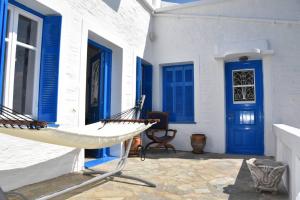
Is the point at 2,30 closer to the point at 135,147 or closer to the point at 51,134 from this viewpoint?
the point at 51,134

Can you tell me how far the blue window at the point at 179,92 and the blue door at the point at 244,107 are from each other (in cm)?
88

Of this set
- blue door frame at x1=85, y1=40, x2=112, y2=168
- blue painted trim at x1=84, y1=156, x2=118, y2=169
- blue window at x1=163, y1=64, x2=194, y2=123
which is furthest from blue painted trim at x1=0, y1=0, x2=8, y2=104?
blue window at x1=163, y1=64, x2=194, y2=123

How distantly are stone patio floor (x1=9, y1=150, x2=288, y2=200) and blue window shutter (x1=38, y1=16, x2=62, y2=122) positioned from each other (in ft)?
3.00

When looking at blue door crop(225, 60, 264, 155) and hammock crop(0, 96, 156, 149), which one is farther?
blue door crop(225, 60, 264, 155)

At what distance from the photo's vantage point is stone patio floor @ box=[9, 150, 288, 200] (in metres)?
2.68

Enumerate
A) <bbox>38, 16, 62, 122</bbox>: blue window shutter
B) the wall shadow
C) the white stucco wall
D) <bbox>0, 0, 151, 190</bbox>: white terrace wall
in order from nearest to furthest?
<bbox>0, 0, 151, 190</bbox>: white terrace wall < <bbox>38, 16, 62, 122</bbox>: blue window shutter < the white stucco wall < the wall shadow

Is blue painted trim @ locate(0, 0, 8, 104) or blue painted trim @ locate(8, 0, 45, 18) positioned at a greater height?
blue painted trim @ locate(8, 0, 45, 18)

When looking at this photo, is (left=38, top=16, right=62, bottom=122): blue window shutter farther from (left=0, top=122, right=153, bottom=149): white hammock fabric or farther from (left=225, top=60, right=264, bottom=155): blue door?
(left=225, top=60, right=264, bottom=155): blue door

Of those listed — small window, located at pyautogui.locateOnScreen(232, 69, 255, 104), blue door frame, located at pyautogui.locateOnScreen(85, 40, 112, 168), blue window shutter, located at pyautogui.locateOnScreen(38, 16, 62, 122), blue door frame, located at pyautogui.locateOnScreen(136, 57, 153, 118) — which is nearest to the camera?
blue window shutter, located at pyautogui.locateOnScreen(38, 16, 62, 122)

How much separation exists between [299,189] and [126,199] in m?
1.60

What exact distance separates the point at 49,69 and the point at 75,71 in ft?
1.41

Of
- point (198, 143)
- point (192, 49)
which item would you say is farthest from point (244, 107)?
point (192, 49)

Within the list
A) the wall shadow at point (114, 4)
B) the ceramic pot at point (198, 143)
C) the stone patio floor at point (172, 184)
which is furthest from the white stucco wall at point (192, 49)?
the stone patio floor at point (172, 184)

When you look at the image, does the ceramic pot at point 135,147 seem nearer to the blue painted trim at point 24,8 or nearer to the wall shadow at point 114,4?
the wall shadow at point 114,4
